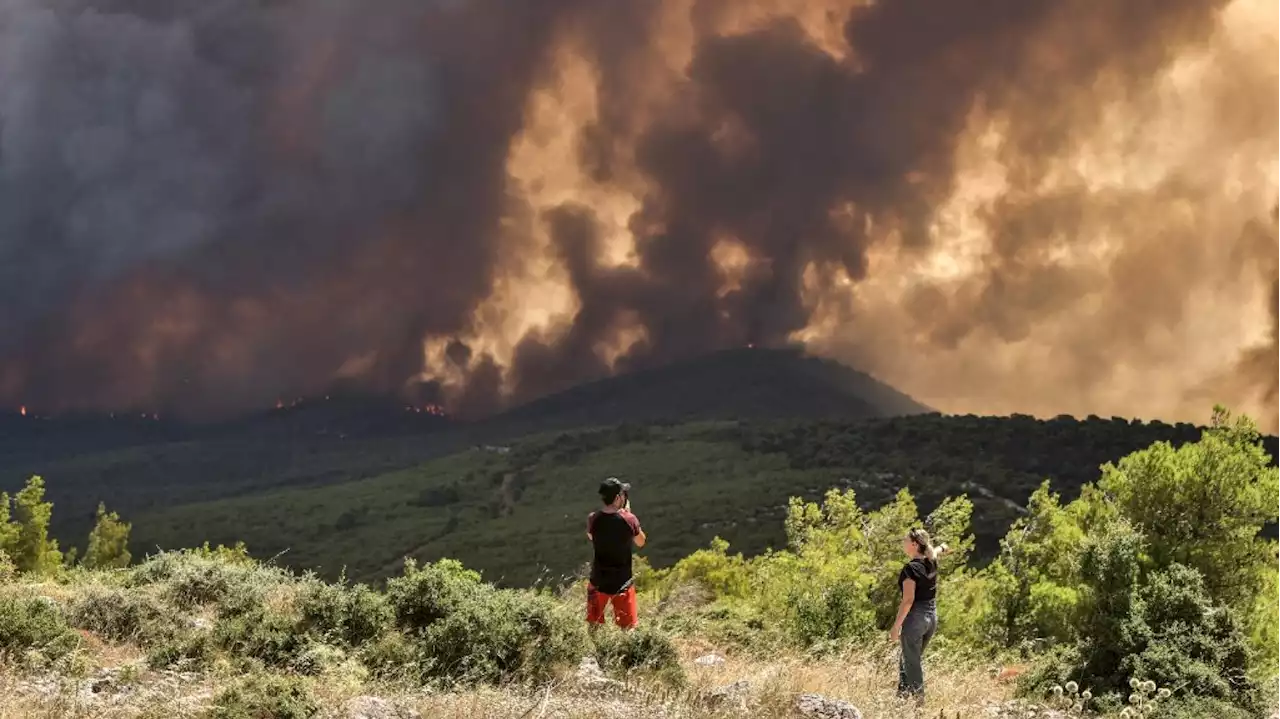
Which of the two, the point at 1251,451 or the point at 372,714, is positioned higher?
the point at 1251,451

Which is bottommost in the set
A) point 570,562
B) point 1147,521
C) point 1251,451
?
point 570,562

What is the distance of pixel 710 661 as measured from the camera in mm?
10945

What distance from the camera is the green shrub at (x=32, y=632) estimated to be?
854cm

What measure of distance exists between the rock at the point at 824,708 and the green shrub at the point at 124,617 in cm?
755

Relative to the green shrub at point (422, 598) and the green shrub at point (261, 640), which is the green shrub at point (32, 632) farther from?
the green shrub at point (422, 598)

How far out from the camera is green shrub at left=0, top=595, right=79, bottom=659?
28.0ft

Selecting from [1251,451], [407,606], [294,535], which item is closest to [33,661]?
[407,606]

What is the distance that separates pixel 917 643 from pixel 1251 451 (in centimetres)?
779

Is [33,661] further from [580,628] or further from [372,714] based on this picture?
[580,628]

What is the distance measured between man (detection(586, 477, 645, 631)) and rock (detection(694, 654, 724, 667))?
3.19ft

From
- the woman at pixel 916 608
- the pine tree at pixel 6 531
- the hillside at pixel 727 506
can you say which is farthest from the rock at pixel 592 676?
the hillside at pixel 727 506

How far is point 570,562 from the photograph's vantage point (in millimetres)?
115875

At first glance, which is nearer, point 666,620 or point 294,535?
point 666,620

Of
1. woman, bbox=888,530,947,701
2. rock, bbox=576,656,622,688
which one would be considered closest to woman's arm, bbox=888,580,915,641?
woman, bbox=888,530,947,701
